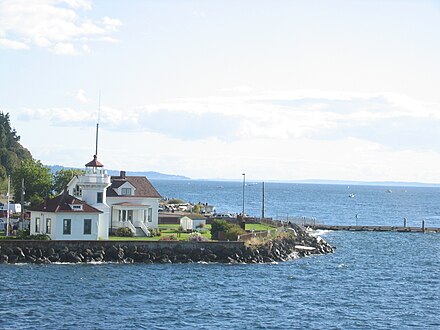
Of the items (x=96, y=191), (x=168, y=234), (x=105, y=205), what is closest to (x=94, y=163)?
(x=96, y=191)

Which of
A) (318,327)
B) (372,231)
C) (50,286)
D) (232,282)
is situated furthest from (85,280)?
(372,231)

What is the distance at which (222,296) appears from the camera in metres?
52.8

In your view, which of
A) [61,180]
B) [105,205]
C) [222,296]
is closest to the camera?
[222,296]

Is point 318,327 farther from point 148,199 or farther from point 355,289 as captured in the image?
point 148,199

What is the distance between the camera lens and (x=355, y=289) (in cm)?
5809

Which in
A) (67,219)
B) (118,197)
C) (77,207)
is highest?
(118,197)

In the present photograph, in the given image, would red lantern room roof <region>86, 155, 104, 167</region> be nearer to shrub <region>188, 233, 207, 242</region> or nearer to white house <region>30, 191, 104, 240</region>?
white house <region>30, 191, 104, 240</region>

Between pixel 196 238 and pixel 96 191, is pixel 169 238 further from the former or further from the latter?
pixel 96 191

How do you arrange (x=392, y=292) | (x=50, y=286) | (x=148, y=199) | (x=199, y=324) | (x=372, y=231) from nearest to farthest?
(x=199, y=324) < (x=50, y=286) < (x=392, y=292) < (x=148, y=199) < (x=372, y=231)

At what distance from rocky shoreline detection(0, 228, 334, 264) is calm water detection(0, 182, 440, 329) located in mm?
1853

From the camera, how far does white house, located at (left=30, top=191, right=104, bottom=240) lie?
6625 centimetres

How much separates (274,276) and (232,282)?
17.9ft

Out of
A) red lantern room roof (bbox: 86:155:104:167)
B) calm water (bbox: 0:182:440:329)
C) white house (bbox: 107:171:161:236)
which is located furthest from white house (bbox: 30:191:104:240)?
white house (bbox: 107:171:161:236)

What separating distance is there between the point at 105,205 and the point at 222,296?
69.6 feet
